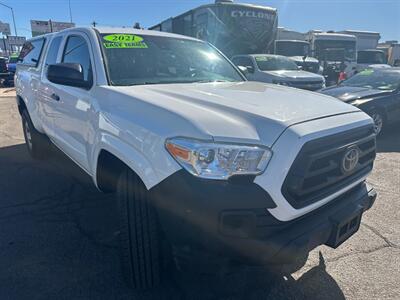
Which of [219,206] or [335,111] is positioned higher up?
[335,111]

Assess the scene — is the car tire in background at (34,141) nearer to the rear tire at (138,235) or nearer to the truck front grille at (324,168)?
the rear tire at (138,235)

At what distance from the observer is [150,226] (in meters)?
2.24

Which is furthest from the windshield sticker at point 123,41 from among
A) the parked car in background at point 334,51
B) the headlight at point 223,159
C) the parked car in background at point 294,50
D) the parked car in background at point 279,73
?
the parked car in background at point 334,51

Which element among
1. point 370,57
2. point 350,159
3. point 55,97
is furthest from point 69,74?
point 370,57

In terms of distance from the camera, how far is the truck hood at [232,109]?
1922 mm

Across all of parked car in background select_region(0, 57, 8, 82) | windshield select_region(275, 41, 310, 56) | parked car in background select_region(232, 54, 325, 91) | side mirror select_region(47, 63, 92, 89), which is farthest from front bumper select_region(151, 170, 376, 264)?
parked car in background select_region(0, 57, 8, 82)

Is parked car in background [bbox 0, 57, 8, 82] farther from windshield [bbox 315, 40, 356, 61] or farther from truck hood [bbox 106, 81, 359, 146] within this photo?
truck hood [bbox 106, 81, 359, 146]

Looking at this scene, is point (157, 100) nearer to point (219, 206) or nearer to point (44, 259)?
point (219, 206)

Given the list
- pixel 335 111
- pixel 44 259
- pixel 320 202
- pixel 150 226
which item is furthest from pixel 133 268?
pixel 335 111

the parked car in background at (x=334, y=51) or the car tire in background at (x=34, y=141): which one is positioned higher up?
the parked car in background at (x=334, y=51)

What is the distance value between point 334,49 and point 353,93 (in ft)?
33.9

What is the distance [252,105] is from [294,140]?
47 cm

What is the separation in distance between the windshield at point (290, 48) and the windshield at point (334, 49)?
1.24 m

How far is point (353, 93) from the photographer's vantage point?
730 centimetres
